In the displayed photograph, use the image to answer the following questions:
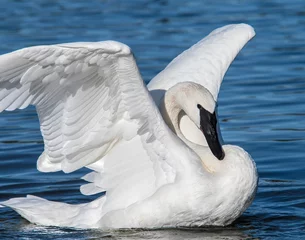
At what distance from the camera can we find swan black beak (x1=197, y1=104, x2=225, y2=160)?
8539 mm

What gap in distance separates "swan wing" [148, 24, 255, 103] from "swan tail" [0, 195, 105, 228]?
1206mm

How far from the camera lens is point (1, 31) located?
775 inches

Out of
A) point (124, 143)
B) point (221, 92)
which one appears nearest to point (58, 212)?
point (124, 143)

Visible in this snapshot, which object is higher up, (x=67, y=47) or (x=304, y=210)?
(x=67, y=47)

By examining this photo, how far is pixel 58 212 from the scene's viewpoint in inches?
366

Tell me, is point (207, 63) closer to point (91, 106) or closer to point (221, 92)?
point (91, 106)

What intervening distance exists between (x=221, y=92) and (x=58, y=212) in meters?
5.90

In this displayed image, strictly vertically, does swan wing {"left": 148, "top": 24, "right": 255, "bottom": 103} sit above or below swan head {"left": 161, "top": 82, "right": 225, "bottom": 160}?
below

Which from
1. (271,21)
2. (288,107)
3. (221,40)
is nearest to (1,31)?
(271,21)

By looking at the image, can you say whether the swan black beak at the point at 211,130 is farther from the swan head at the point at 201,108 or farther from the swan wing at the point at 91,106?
the swan wing at the point at 91,106

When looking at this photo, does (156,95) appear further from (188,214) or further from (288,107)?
(288,107)

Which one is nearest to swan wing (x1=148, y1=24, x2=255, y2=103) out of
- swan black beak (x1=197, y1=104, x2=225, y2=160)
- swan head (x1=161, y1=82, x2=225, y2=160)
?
swan head (x1=161, y1=82, x2=225, y2=160)

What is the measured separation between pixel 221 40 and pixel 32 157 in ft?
9.21

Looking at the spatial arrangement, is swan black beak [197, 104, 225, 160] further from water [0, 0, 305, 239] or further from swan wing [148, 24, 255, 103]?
swan wing [148, 24, 255, 103]
